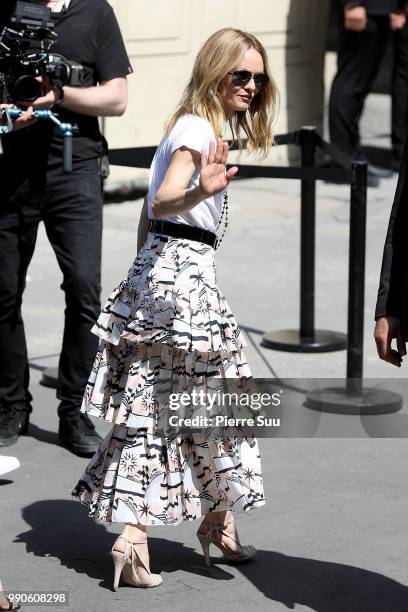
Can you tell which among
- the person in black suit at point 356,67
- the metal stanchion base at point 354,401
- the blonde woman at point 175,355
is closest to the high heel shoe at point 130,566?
the blonde woman at point 175,355

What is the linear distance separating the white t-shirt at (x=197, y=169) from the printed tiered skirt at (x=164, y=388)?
0.08m

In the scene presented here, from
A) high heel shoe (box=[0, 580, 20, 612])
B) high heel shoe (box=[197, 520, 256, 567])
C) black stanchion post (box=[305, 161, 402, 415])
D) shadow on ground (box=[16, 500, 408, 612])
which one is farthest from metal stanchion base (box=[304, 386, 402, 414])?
high heel shoe (box=[0, 580, 20, 612])

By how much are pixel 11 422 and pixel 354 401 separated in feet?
5.21

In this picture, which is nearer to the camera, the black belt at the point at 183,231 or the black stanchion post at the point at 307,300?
the black belt at the point at 183,231

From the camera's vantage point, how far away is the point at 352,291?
605 centimetres

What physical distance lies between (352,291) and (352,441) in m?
0.76

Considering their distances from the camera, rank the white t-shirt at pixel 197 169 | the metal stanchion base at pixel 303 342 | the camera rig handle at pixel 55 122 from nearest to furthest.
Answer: the white t-shirt at pixel 197 169
the camera rig handle at pixel 55 122
the metal stanchion base at pixel 303 342

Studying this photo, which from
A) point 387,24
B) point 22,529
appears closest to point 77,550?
point 22,529

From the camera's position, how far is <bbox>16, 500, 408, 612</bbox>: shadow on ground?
4.06 meters

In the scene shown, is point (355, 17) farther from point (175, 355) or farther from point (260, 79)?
point (175, 355)

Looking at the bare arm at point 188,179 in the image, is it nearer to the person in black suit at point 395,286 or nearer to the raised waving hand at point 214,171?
the raised waving hand at point 214,171

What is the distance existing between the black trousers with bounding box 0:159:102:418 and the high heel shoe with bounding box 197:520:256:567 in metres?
1.36

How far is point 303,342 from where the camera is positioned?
283 inches

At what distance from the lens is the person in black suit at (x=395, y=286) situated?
3504 mm
